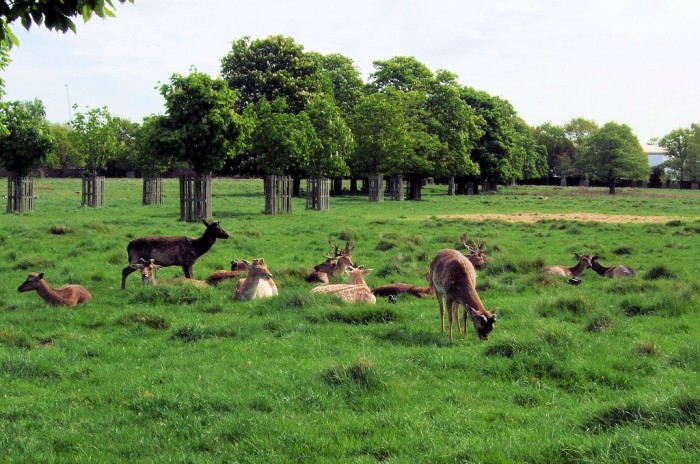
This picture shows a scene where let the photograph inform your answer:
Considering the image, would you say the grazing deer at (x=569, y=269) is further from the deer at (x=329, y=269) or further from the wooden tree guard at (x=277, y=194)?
the wooden tree guard at (x=277, y=194)

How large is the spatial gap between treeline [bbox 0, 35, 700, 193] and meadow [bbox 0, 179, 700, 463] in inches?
520

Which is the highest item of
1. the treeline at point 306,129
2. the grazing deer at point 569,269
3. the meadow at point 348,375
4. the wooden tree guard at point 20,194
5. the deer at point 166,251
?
the treeline at point 306,129

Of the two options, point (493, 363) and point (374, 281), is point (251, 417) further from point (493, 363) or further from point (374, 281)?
point (374, 281)

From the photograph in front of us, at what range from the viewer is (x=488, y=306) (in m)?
12.2

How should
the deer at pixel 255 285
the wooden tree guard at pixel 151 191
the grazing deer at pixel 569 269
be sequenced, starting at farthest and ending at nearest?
the wooden tree guard at pixel 151 191 < the grazing deer at pixel 569 269 < the deer at pixel 255 285

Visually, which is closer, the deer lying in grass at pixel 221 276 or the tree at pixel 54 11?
the tree at pixel 54 11

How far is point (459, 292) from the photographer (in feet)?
32.3

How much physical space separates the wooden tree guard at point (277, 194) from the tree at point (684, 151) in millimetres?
88002

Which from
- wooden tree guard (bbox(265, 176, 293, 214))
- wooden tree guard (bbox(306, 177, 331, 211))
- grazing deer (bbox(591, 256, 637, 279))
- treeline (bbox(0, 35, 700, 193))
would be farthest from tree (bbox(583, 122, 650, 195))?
grazing deer (bbox(591, 256, 637, 279))

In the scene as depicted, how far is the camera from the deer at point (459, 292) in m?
9.44

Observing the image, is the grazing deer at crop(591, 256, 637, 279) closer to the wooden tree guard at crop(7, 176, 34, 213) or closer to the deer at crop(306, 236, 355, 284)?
the deer at crop(306, 236, 355, 284)

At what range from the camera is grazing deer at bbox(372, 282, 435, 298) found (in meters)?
13.1

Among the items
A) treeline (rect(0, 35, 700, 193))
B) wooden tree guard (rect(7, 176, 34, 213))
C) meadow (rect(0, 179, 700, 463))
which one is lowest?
meadow (rect(0, 179, 700, 463))

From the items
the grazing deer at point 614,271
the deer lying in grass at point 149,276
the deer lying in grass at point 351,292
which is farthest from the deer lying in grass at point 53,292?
the grazing deer at point 614,271
